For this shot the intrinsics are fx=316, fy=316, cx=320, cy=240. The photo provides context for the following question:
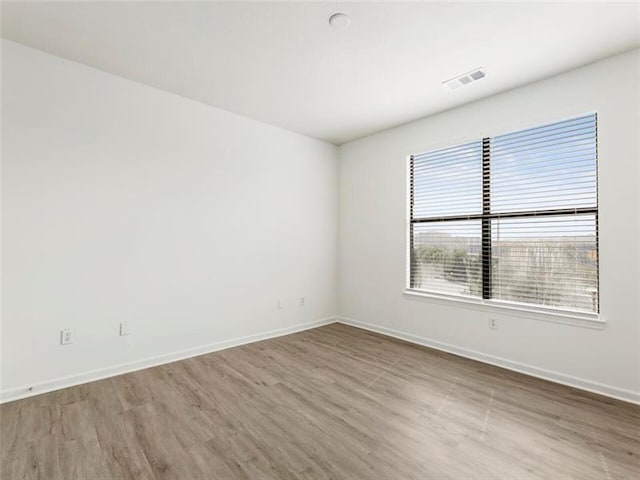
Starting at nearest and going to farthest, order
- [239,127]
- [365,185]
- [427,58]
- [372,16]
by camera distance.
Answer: [372,16], [427,58], [239,127], [365,185]

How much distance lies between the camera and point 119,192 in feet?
9.69

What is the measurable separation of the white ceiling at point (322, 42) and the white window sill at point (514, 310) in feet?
7.03

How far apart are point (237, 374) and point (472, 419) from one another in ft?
6.47

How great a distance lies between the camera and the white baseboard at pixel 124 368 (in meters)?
2.46

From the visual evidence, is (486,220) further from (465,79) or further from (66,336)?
(66,336)

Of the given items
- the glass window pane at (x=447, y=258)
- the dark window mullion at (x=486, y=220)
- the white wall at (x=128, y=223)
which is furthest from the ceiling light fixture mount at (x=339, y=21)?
the glass window pane at (x=447, y=258)

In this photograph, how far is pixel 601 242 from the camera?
2.62 m

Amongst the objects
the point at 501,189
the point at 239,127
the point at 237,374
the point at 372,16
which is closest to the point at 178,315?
the point at 237,374

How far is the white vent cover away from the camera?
9.23ft

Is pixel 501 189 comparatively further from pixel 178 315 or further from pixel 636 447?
pixel 178 315

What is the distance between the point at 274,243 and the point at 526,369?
10.0ft

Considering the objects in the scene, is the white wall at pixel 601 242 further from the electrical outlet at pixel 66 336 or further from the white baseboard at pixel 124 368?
the electrical outlet at pixel 66 336

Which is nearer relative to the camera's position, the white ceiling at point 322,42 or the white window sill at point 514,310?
the white ceiling at point 322,42

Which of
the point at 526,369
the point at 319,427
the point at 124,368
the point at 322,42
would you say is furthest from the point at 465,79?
the point at 124,368
